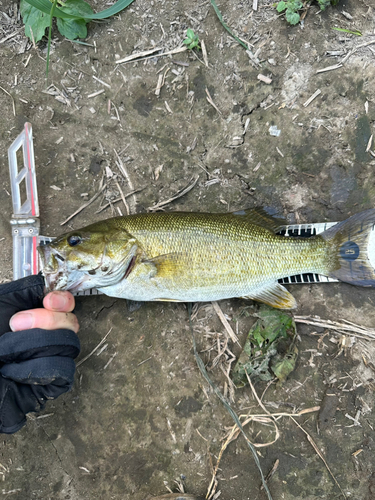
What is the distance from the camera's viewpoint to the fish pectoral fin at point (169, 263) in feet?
10.3

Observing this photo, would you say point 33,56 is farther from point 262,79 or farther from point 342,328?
point 342,328

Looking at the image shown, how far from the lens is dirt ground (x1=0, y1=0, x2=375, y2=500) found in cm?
347

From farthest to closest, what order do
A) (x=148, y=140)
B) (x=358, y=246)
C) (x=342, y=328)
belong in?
(x=148, y=140)
(x=342, y=328)
(x=358, y=246)

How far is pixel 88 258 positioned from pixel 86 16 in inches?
106

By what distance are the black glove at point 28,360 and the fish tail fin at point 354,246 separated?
269 centimetres

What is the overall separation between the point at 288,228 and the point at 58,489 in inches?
149

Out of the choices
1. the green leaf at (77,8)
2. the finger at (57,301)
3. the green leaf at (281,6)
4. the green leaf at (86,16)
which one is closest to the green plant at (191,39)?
the green leaf at (86,16)

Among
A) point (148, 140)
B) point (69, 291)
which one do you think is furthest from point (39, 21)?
point (69, 291)

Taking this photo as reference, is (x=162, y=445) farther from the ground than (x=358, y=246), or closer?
closer

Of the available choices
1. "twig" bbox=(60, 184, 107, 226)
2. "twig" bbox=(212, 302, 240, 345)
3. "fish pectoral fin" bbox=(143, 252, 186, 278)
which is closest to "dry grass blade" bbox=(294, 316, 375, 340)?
"twig" bbox=(212, 302, 240, 345)

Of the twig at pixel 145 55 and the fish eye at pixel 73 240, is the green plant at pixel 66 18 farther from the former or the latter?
the fish eye at pixel 73 240

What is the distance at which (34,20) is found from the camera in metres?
3.72

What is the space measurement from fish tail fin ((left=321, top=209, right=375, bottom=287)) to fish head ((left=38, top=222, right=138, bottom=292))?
77.8 inches

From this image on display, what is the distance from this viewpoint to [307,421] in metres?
3.46
